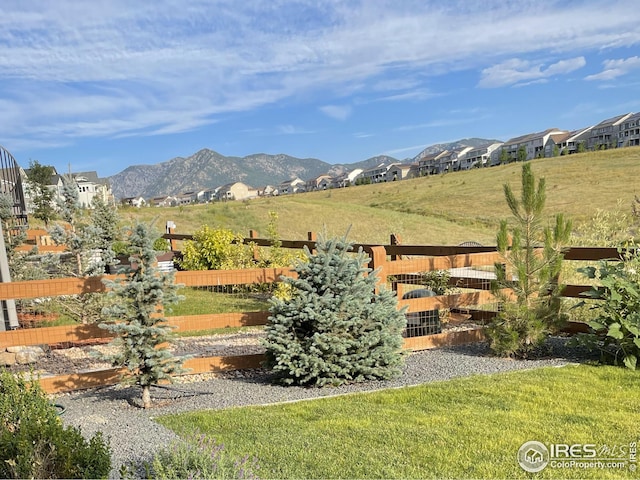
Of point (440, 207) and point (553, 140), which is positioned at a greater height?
point (553, 140)

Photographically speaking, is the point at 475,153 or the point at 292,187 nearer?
the point at 475,153

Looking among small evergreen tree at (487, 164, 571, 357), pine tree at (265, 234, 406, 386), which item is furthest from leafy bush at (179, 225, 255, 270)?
small evergreen tree at (487, 164, 571, 357)

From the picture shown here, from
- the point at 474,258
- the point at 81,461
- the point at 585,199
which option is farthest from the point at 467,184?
the point at 81,461

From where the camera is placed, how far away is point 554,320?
19.4 ft

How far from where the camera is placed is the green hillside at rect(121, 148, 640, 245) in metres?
37.6

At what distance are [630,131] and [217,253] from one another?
10527cm

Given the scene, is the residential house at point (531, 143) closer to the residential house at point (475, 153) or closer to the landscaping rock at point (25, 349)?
the residential house at point (475, 153)

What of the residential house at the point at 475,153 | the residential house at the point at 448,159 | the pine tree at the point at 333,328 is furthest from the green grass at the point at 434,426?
the residential house at the point at 475,153

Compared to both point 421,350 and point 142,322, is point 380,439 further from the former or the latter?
point 421,350

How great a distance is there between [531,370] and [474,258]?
1755mm

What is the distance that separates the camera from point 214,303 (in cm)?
1086

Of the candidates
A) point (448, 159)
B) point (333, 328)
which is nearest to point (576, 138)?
point (448, 159)

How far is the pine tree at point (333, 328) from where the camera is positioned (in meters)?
5.12

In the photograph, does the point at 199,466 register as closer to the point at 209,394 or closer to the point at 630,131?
the point at 209,394
